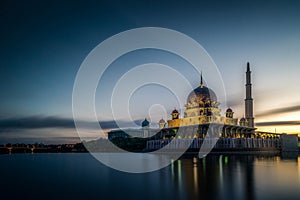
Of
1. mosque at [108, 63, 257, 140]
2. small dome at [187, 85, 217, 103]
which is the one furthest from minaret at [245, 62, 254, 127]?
small dome at [187, 85, 217, 103]

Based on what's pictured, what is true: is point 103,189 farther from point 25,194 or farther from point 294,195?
point 294,195

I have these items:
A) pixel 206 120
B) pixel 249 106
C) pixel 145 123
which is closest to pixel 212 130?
pixel 206 120

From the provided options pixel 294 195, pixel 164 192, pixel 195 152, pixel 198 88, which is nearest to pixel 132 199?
pixel 164 192

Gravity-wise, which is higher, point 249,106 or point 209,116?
point 249,106

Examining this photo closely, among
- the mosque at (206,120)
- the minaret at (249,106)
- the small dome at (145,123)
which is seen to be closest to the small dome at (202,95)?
the mosque at (206,120)

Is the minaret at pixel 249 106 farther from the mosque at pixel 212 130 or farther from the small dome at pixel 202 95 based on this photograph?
the small dome at pixel 202 95

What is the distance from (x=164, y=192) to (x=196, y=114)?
70.0m

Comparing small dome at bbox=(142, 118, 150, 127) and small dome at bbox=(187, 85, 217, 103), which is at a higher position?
small dome at bbox=(187, 85, 217, 103)

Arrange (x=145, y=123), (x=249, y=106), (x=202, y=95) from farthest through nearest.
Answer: (x=145, y=123) < (x=249, y=106) < (x=202, y=95)

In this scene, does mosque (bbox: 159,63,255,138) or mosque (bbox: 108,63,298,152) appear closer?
mosque (bbox: 108,63,298,152)

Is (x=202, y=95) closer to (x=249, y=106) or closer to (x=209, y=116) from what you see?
(x=209, y=116)

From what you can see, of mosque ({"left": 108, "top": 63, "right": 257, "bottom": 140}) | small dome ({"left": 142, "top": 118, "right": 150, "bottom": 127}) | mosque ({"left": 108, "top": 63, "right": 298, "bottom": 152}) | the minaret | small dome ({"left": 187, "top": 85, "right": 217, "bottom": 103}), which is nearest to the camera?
mosque ({"left": 108, "top": 63, "right": 298, "bottom": 152})

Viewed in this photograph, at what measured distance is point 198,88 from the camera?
93562 millimetres

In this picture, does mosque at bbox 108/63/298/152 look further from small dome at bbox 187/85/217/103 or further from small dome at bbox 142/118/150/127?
small dome at bbox 142/118/150/127
